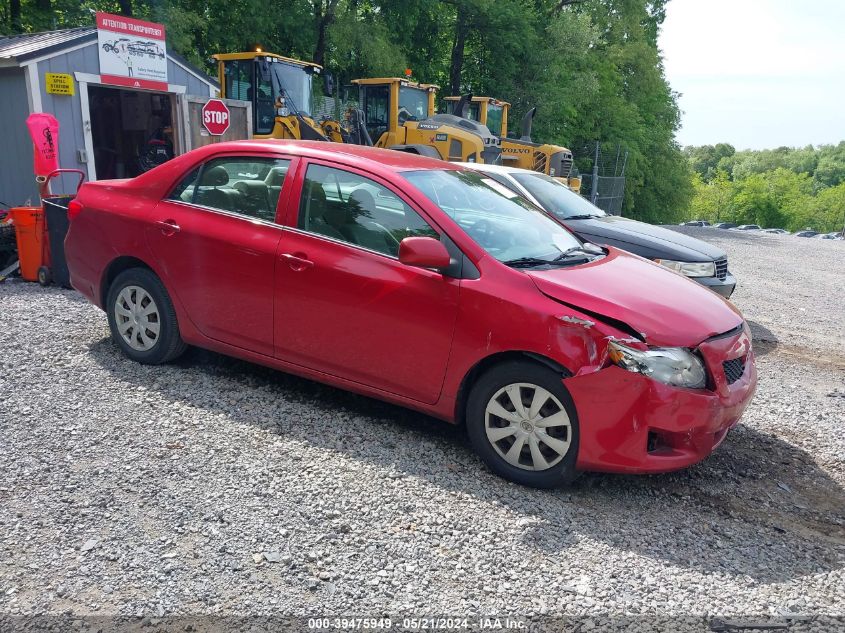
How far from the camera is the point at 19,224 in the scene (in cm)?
777

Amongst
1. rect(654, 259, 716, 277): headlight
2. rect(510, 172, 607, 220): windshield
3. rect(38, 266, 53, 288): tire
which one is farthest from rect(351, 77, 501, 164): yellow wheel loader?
rect(654, 259, 716, 277): headlight

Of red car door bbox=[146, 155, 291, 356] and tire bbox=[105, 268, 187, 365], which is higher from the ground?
red car door bbox=[146, 155, 291, 356]

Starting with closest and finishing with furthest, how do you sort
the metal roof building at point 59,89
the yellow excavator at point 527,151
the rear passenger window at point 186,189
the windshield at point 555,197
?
the rear passenger window at point 186,189
the windshield at point 555,197
the metal roof building at point 59,89
the yellow excavator at point 527,151

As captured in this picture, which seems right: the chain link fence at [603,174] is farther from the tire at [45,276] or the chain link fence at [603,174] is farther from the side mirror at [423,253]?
the side mirror at [423,253]

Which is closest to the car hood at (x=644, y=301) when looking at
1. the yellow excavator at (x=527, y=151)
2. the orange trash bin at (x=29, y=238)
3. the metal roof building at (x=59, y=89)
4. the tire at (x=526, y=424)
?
the tire at (x=526, y=424)

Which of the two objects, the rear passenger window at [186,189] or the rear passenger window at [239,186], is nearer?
the rear passenger window at [239,186]

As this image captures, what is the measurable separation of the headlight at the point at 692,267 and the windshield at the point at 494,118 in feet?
51.6

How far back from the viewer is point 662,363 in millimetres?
3498

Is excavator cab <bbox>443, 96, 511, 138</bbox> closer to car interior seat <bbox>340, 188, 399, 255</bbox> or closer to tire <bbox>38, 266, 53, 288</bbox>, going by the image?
tire <bbox>38, 266, 53, 288</bbox>

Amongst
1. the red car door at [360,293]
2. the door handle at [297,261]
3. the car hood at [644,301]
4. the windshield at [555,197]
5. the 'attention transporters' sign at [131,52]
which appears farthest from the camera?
the 'attention transporters' sign at [131,52]

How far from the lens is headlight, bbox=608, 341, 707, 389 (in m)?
3.46

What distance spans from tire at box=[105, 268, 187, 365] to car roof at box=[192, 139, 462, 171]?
109 cm

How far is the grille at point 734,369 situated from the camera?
3748mm

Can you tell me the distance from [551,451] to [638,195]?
40.3 meters
